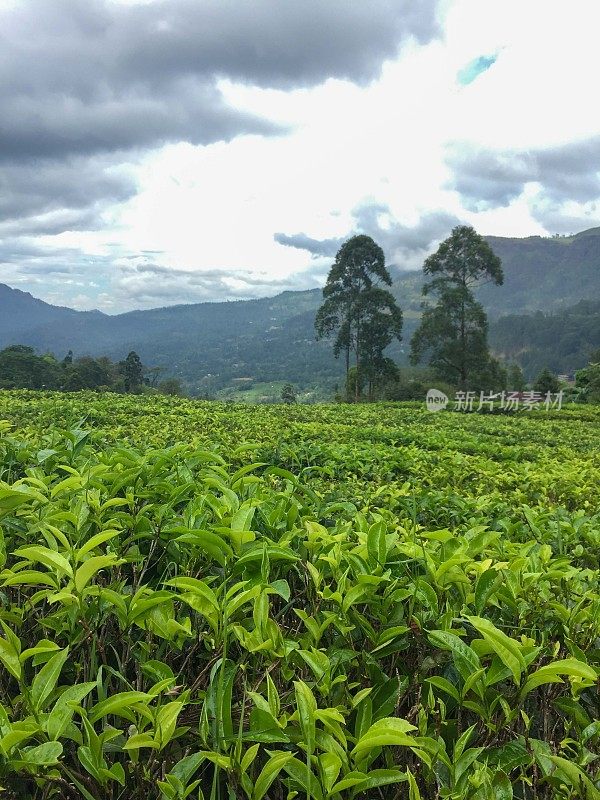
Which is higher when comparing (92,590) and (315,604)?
(92,590)

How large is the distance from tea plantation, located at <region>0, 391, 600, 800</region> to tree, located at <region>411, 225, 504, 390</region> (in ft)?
93.0

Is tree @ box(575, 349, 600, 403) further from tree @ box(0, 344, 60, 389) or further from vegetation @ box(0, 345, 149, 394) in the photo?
tree @ box(0, 344, 60, 389)

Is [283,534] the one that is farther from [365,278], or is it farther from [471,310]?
[365,278]

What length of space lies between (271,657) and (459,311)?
98.9 feet

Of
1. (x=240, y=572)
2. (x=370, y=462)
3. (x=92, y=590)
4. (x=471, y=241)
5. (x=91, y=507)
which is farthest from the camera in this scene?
(x=471, y=241)

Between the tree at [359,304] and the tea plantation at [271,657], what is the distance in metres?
30.8

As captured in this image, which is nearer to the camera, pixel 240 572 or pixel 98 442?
pixel 240 572

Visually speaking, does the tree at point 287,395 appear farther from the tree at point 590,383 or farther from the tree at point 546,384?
the tree at point 546,384

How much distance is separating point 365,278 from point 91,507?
32507mm

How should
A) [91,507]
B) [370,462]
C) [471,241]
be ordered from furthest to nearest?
[471,241]
[370,462]
[91,507]

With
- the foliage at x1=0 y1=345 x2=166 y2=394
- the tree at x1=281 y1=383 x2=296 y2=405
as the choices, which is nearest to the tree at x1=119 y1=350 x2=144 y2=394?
the foliage at x1=0 y1=345 x2=166 y2=394

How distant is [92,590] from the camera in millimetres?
1049

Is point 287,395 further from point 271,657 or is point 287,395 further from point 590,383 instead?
point 271,657

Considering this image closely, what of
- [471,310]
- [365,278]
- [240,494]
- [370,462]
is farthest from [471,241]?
[240,494]
